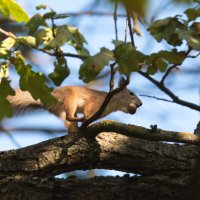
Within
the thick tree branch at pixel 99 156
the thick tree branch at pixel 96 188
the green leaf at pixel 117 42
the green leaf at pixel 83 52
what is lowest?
the thick tree branch at pixel 96 188

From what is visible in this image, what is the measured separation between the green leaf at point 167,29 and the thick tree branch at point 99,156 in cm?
A: 143

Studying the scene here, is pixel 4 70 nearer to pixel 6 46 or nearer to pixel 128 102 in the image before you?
pixel 6 46

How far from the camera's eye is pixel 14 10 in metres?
2.81

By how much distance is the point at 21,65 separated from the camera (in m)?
2.78

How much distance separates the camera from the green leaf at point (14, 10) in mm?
2779

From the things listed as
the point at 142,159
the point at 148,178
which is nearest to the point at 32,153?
the point at 142,159

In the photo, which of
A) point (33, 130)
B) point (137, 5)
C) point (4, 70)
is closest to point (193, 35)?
point (137, 5)

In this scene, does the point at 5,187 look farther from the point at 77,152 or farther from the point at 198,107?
the point at 198,107

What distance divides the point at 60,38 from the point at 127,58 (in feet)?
1.09

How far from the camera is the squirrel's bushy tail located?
6262mm

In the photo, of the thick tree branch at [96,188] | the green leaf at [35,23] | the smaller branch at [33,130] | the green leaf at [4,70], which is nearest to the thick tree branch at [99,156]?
the thick tree branch at [96,188]

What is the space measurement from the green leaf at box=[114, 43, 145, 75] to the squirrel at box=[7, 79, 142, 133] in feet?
10.1

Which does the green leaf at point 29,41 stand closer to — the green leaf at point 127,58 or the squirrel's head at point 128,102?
the green leaf at point 127,58

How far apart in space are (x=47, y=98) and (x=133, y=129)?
1003 mm
